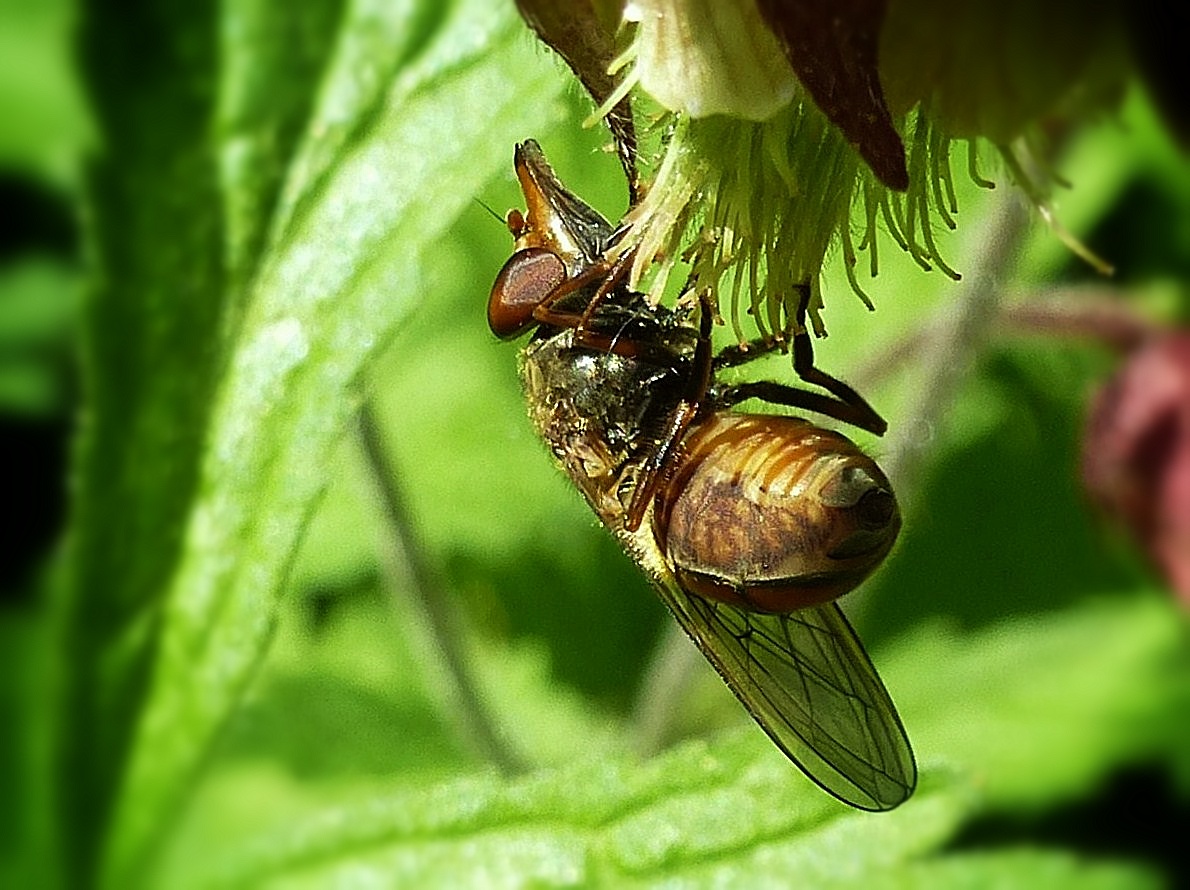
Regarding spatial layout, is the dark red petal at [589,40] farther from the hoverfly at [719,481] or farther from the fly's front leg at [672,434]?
the fly's front leg at [672,434]

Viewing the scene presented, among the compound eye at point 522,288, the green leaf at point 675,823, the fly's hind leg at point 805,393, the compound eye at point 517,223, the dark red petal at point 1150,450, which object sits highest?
the compound eye at point 517,223

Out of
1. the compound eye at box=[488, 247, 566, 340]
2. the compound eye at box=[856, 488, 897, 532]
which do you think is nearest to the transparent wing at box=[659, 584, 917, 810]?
the compound eye at box=[856, 488, 897, 532]

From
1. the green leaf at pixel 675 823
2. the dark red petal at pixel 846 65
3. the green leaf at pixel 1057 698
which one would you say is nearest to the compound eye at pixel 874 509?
the dark red petal at pixel 846 65

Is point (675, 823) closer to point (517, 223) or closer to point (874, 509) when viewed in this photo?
point (874, 509)

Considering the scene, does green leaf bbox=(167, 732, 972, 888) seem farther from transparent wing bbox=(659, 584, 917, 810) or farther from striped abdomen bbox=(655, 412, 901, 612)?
striped abdomen bbox=(655, 412, 901, 612)

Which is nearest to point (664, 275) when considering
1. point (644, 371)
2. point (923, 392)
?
point (644, 371)
